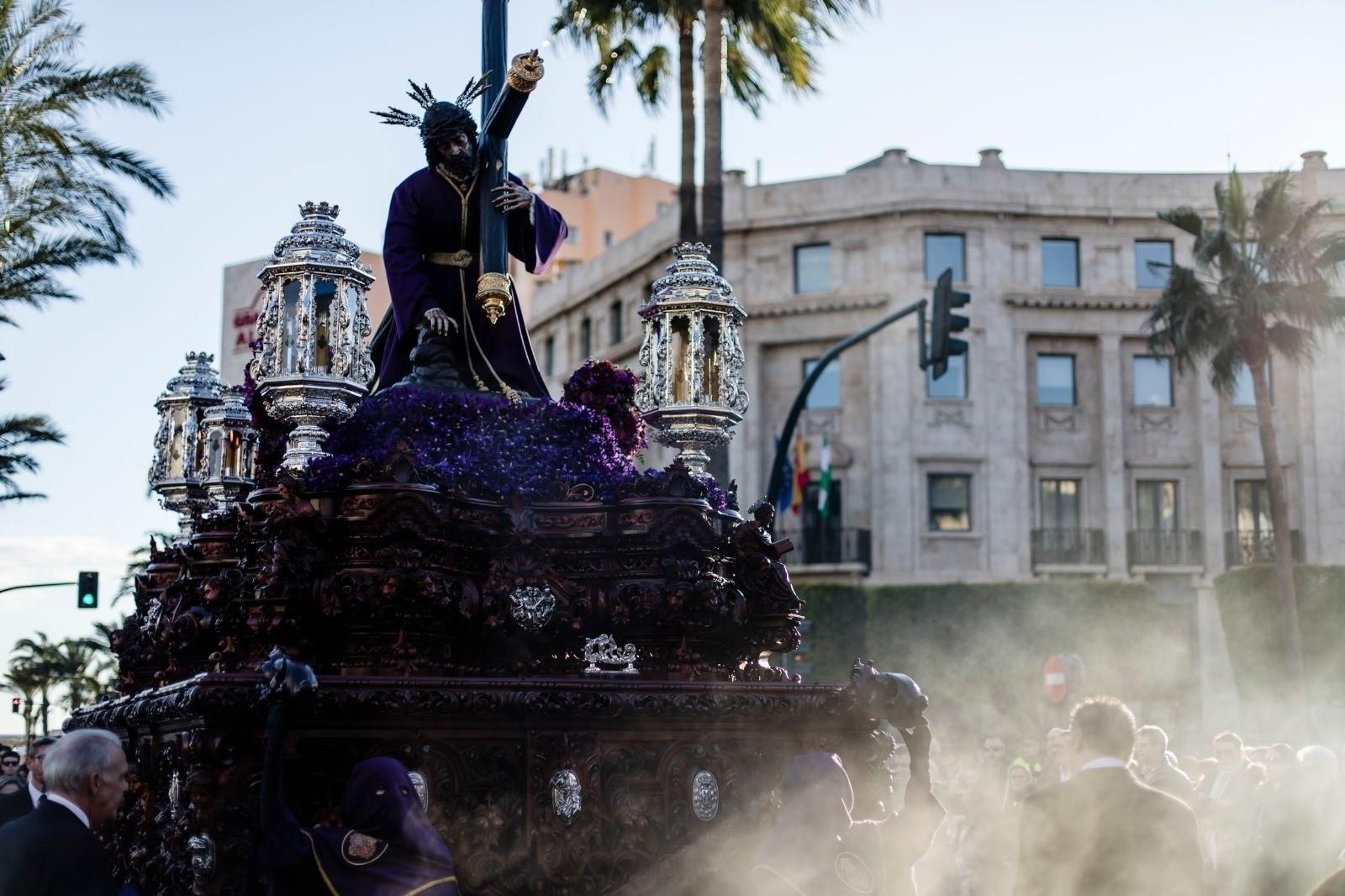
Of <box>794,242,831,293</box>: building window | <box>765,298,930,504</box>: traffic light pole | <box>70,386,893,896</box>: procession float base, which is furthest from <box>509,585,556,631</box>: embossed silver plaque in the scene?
<box>794,242,831,293</box>: building window

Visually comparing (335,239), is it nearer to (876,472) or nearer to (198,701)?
(198,701)

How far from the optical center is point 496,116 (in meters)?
9.54

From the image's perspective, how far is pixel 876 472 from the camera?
151 feet

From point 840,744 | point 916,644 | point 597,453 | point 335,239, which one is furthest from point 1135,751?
point 916,644

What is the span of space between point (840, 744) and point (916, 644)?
36.3 metres

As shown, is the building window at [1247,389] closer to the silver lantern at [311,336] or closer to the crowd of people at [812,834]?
the silver lantern at [311,336]

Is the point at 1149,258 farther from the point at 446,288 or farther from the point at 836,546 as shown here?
the point at 446,288

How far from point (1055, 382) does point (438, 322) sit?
40245mm

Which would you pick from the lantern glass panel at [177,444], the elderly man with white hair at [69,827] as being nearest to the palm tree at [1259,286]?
the lantern glass panel at [177,444]

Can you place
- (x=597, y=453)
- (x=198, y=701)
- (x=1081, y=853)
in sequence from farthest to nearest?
(x=597, y=453), (x=198, y=701), (x=1081, y=853)

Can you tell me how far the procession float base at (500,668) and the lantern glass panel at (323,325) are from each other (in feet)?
1.58

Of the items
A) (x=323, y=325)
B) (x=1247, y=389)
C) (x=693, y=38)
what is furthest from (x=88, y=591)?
(x=1247, y=389)

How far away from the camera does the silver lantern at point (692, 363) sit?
10.3 m

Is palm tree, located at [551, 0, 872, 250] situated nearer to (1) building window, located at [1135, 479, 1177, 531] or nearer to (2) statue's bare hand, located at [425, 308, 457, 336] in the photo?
(2) statue's bare hand, located at [425, 308, 457, 336]
